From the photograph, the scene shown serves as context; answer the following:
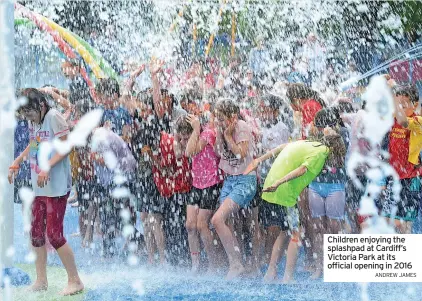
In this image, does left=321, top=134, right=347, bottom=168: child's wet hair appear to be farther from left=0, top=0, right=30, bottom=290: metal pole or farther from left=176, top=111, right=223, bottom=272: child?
left=0, top=0, right=30, bottom=290: metal pole

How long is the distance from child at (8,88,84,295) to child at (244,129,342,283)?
1211 millimetres

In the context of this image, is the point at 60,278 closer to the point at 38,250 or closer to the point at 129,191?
the point at 38,250

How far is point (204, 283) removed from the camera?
16.9ft

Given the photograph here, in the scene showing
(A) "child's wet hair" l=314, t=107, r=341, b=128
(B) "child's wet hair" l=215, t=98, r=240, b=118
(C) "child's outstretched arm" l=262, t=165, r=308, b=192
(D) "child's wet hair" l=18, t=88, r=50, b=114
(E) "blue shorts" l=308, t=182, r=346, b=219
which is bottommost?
(E) "blue shorts" l=308, t=182, r=346, b=219

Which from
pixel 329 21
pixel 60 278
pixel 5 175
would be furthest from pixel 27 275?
pixel 329 21

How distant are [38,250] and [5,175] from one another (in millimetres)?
513

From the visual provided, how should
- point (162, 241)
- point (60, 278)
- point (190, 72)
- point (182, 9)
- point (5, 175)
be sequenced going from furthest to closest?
point (182, 9)
point (190, 72)
point (162, 241)
point (60, 278)
point (5, 175)

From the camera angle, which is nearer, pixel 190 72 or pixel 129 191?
pixel 129 191

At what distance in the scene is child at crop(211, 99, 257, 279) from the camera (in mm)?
5055

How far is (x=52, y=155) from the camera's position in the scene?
473cm

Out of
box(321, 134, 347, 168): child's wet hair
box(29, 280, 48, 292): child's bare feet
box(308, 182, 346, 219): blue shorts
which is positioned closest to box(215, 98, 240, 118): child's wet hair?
box(321, 134, 347, 168): child's wet hair

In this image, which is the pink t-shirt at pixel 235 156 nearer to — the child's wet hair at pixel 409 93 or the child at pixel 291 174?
the child at pixel 291 174
